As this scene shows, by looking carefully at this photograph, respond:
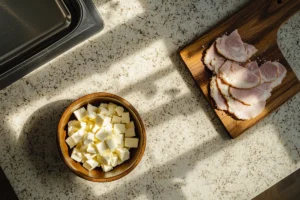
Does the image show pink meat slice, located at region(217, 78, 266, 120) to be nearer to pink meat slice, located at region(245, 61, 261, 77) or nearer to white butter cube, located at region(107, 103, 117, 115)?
pink meat slice, located at region(245, 61, 261, 77)

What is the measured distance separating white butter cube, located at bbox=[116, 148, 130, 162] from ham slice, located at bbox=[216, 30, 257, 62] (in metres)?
0.40

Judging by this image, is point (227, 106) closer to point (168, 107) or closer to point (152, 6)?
point (168, 107)

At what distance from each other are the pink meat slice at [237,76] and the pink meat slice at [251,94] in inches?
0.5

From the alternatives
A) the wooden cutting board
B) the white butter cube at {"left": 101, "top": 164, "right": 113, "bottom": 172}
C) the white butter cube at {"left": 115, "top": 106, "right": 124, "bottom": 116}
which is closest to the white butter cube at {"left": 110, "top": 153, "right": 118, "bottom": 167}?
the white butter cube at {"left": 101, "top": 164, "right": 113, "bottom": 172}

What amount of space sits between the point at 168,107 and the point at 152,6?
1.02 feet

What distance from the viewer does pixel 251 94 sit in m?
1.15

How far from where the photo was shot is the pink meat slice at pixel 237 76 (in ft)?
3.72

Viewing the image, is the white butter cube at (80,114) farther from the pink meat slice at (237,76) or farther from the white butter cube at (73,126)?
the pink meat slice at (237,76)

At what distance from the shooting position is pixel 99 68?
114 cm

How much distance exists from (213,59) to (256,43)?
0.50ft

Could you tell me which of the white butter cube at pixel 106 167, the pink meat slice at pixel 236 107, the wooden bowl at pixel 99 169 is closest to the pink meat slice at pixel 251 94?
the pink meat slice at pixel 236 107

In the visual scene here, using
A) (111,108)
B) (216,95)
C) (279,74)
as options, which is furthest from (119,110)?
(279,74)

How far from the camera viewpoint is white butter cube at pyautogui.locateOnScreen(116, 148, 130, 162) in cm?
105

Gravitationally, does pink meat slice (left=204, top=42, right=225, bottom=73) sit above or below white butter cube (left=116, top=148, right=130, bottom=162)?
above
